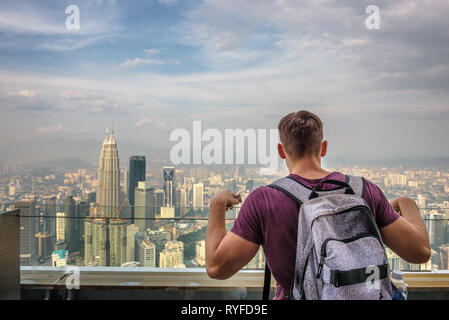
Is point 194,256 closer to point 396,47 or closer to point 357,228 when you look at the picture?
point 357,228

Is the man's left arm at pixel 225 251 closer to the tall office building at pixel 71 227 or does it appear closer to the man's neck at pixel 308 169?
the man's neck at pixel 308 169

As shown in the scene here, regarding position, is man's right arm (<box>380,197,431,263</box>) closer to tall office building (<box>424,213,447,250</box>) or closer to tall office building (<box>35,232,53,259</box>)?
tall office building (<box>424,213,447,250</box>)

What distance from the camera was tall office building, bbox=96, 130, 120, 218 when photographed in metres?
4.09

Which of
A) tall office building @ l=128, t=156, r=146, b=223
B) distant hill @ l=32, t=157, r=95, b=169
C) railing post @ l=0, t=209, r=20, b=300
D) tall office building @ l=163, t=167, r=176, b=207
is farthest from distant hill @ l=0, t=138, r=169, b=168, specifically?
railing post @ l=0, t=209, r=20, b=300

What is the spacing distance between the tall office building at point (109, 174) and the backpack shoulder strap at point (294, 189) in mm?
2698

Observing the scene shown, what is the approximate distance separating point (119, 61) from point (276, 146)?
6363mm

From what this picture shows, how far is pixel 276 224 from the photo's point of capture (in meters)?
0.77

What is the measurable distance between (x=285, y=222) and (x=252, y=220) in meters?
0.08

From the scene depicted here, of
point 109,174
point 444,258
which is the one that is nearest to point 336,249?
point 444,258

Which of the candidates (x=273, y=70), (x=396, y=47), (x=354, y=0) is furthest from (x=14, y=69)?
(x=396, y=47)

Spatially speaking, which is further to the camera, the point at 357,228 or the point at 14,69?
the point at 14,69

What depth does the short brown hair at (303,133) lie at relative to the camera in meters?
0.86

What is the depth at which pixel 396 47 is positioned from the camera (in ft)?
16.0

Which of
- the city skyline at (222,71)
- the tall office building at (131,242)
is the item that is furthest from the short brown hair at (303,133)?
the city skyline at (222,71)
